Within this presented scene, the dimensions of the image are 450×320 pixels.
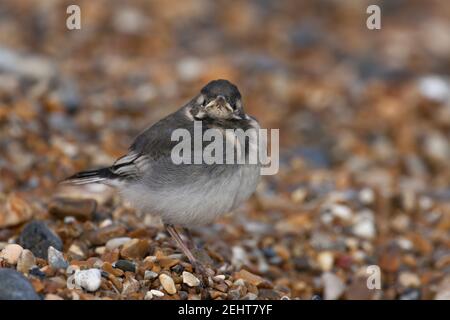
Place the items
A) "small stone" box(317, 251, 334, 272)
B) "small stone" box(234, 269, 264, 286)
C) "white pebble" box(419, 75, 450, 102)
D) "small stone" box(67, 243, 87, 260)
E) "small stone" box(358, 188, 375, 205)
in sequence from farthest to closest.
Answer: "white pebble" box(419, 75, 450, 102) < "small stone" box(358, 188, 375, 205) < "small stone" box(317, 251, 334, 272) < "small stone" box(67, 243, 87, 260) < "small stone" box(234, 269, 264, 286)

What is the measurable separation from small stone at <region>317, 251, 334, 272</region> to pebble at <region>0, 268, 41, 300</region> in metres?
2.94

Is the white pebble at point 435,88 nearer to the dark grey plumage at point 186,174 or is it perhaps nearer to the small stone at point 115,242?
the dark grey plumage at point 186,174

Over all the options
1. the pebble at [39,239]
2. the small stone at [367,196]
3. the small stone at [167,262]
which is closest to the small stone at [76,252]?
the pebble at [39,239]

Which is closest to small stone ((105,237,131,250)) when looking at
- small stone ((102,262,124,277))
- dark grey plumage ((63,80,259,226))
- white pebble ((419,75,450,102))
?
dark grey plumage ((63,80,259,226))

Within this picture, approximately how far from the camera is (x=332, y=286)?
6.50 meters

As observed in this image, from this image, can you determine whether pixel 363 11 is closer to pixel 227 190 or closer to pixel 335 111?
pixel 335 111

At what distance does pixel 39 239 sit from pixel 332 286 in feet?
7.78

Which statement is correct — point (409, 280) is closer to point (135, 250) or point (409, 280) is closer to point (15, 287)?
point (135, 250)

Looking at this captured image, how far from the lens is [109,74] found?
10.6m

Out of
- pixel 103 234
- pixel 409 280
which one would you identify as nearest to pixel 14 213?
pixel 103 234

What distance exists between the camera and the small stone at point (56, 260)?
5.23m

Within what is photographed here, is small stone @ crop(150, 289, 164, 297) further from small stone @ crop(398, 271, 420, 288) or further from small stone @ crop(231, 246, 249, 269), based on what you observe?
small stone @ crop(398, 271, 420, 288)

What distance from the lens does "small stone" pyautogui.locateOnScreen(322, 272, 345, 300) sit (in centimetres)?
641

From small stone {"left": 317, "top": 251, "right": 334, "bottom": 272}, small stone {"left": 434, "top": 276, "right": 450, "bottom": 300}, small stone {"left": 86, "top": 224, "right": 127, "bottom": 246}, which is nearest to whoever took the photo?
small stone {"left": 86, "top": 224, "right": 127, "bottom": 246}
